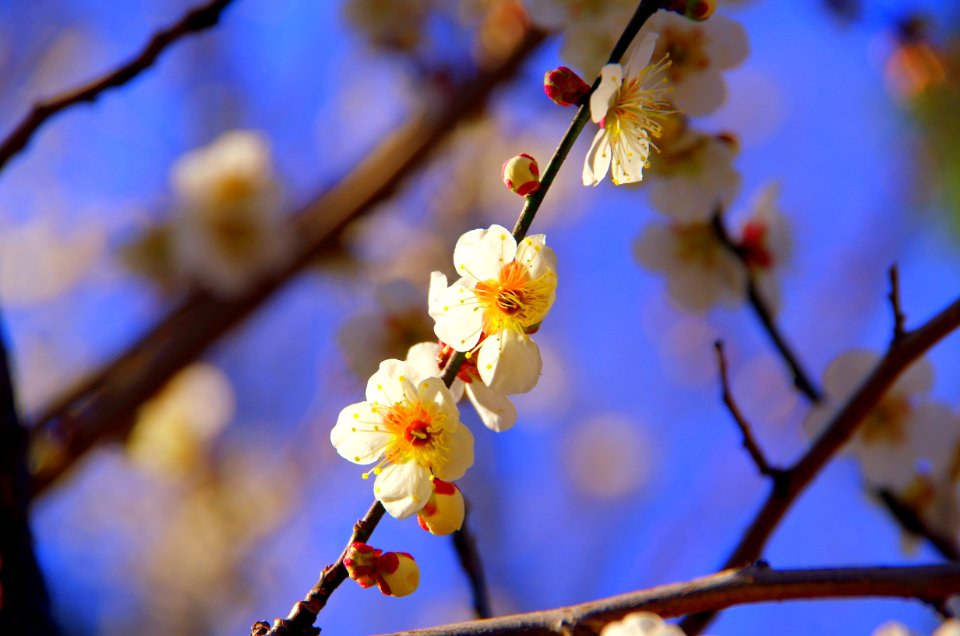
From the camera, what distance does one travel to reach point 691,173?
124cm

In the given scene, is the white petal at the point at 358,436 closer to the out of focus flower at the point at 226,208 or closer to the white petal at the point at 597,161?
the white petal at the point at 597,161

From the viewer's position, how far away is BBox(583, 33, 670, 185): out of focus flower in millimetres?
816

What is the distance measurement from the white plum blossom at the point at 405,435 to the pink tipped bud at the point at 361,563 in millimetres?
41

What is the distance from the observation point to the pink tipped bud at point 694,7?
90 centimetres

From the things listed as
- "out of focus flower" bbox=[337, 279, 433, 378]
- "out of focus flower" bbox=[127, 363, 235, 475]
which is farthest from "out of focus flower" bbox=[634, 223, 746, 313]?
"out of focus flower" bbox=[127, 363, 235, 475]

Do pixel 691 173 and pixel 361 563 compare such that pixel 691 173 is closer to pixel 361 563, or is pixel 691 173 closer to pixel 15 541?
pixel 361 563

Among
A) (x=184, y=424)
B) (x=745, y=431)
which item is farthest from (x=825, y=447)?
(x=184, y=424)

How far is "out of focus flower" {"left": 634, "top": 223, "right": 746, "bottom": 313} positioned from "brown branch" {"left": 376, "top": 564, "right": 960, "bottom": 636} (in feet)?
2.34

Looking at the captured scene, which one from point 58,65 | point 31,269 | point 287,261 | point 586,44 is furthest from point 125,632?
point 586,44

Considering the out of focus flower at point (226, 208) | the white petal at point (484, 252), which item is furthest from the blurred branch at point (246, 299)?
the white petal at point (484, 252)

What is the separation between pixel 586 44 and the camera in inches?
43.7

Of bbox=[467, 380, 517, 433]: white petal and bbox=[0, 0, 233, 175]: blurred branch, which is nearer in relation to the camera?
bbox=[467, 380, 517, 433]: white petal

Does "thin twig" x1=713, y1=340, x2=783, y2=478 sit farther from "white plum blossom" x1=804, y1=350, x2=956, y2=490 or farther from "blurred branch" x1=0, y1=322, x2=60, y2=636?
"blurred branch" x1=0, y1=322, x2=60, y2=636

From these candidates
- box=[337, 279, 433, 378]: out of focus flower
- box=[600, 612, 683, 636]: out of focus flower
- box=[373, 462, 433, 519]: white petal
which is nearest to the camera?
box=[600, 612, 683, 636]: out of focus flower
